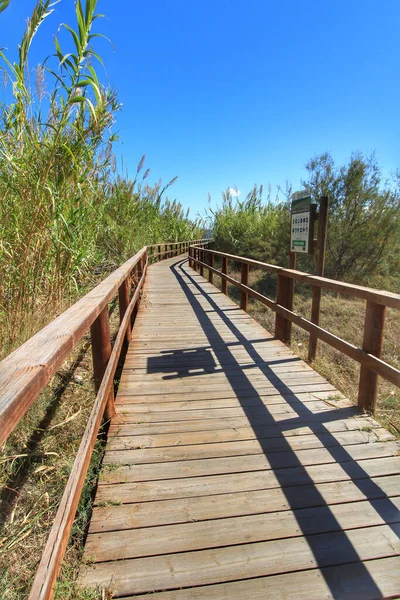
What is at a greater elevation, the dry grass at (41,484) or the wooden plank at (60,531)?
the wooden plank at (60,531)

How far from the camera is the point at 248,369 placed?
3.28 meters

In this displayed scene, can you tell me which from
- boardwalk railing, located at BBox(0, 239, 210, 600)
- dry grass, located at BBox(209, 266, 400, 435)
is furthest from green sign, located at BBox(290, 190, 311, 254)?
boardwalk railing, located at BBox(0, 239, 210, 600)

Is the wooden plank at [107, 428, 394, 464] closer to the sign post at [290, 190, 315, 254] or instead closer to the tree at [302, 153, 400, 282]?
the sign post at [290, 190, 315, 254]

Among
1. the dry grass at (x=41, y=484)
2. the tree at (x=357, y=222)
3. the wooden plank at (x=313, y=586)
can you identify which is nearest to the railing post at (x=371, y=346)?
the wooden plank at (x=313, y=586)

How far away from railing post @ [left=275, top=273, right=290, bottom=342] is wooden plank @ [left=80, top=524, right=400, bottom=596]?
2638mm

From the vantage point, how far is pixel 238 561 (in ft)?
4.47

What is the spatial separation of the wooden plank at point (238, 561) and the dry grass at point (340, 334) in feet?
3.74

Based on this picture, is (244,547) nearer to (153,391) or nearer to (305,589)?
(305,589)

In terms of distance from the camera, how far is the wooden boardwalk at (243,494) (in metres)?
Answer: 1.30

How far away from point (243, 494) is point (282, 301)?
8.62 ft

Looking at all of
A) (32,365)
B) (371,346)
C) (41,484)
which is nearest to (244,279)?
(371,346)

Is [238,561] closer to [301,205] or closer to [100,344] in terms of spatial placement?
[100,344]

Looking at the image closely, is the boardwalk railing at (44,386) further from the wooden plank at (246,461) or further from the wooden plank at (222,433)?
the wooden plank at (222,433)

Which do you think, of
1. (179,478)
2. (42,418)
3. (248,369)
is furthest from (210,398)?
(42,418)
